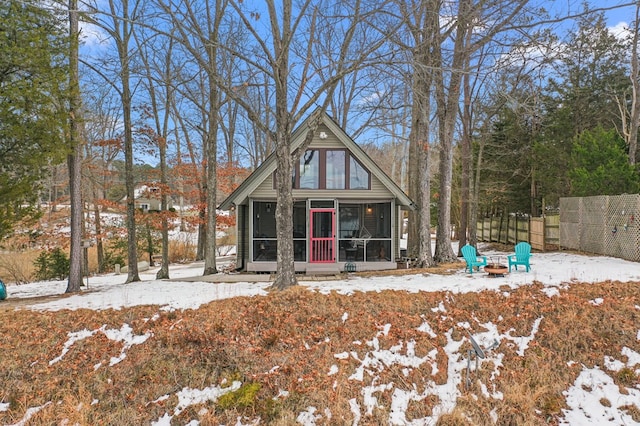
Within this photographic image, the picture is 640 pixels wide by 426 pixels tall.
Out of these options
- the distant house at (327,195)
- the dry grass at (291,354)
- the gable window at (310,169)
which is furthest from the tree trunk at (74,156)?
the gable window at (310,169)

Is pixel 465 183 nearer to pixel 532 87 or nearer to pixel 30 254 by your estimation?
pixel 532 87

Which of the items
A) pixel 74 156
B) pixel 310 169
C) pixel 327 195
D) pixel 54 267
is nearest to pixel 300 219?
pixel 327 195

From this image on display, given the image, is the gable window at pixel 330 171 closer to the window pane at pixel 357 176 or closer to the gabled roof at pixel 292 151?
the window pane at pixel 357 176

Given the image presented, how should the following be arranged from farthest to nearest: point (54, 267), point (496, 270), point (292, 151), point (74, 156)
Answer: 1. point (54, 267)
2. point (292, 151)
3. point (74, 156)
4. point (496, 270)

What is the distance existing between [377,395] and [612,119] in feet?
70.7

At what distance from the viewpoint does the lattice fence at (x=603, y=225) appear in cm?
1023

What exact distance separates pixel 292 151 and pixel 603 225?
1090cm

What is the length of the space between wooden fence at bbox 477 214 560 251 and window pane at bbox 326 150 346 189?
380 inches

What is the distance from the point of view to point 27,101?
7.55 metres

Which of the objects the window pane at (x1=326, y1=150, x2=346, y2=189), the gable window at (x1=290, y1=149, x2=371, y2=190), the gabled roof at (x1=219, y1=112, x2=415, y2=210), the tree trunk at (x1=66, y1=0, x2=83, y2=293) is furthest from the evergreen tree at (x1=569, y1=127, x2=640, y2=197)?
the tree trunk at (x1=66, y1=0, x2=83, y2=293)

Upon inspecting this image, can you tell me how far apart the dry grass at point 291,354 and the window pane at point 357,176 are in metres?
6.40

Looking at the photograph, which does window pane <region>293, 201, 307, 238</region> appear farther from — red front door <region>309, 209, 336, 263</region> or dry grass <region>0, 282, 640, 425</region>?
dry grass <region>0, 282, 640, 425</region>

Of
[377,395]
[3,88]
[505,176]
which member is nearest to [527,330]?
[377,395]

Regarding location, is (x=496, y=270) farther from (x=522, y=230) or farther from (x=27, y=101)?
(x=522, y=230)
